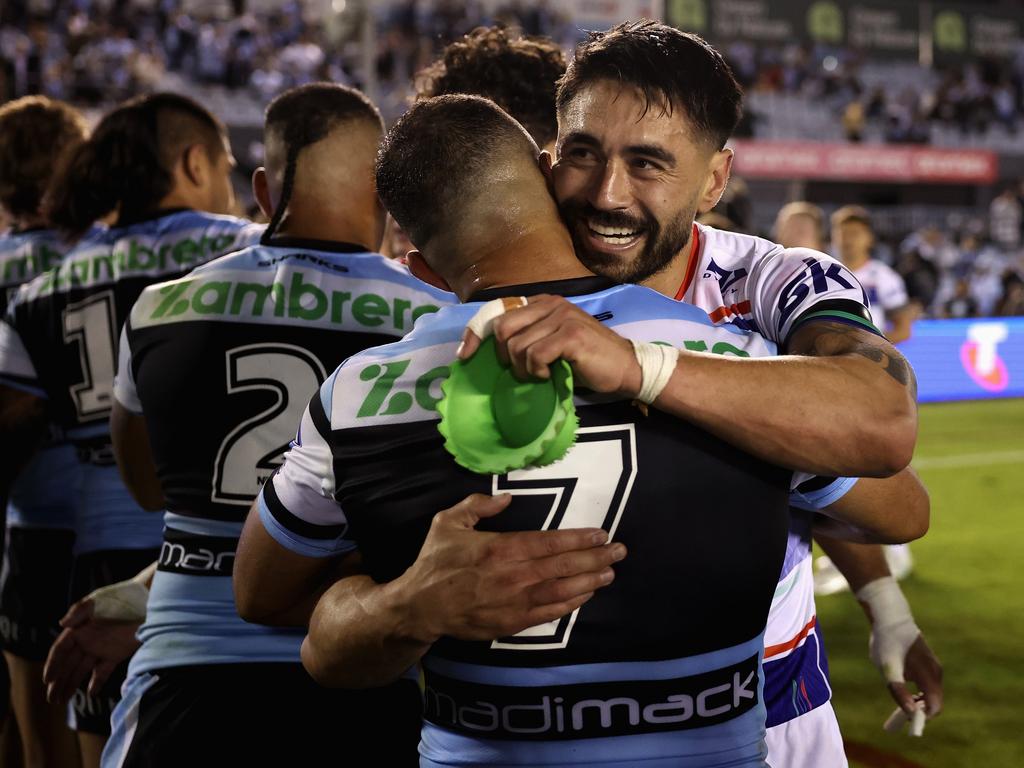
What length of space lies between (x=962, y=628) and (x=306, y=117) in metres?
4.40

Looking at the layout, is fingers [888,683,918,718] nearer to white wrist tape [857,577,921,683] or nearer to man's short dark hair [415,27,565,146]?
white wrist tape [857,577,921,683]

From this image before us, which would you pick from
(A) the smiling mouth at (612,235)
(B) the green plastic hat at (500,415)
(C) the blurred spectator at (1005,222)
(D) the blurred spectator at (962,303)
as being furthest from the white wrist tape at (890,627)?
(C) the blurred spectator at (1005,222)

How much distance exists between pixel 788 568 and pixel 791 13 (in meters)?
27.0

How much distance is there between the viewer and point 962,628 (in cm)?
543

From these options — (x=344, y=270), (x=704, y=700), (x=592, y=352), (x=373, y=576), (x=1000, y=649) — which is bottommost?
(x=1000, y=649)

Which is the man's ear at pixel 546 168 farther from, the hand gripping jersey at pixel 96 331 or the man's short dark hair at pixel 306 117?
the hand gripping jersey at pixel 96 331

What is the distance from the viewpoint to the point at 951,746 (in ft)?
13.5

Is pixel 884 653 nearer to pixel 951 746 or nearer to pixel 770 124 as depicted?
pixel 951 746

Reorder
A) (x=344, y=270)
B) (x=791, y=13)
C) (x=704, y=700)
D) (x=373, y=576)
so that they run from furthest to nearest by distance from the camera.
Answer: (x=791, y=13) → (x=344, y=270) → (x=373, y=576) → (x=704, y=700)

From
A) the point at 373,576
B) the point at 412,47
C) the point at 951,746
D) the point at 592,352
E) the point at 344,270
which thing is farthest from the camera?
the point at 412,47

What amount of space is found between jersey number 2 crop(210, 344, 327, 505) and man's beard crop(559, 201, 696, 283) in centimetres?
69

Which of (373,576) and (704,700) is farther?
(373,576)

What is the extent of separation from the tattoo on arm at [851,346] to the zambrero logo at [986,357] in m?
12.0

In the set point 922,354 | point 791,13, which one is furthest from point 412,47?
point 922,354
